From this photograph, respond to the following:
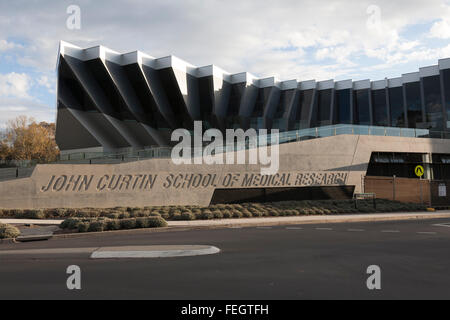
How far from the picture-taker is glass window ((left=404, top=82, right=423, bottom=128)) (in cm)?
5528

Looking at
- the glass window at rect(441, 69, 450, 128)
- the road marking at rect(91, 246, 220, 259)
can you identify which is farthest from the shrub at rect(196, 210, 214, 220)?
the glass window at rect(441, 69, 450, 128)

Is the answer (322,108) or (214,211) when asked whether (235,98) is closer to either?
(322,108)

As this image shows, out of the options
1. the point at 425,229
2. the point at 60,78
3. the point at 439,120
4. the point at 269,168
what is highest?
the point at 60,78

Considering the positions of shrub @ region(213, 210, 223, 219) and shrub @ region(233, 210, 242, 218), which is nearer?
shrub @ region(213, 210, 223, 219)

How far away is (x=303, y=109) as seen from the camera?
59469mm

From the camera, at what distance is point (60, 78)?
44156mm

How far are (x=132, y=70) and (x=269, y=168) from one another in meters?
26.9

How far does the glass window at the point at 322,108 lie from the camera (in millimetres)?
59669

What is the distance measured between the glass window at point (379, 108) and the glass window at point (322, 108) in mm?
7640

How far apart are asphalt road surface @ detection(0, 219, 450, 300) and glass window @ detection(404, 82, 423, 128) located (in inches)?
1961

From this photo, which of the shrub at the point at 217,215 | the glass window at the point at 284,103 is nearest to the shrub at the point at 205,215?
the shrub at the point at 217,215

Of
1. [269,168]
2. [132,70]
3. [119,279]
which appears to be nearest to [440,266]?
[119,279]

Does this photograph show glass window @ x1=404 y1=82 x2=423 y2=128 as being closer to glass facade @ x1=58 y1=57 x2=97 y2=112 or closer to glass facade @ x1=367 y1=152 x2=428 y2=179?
glass facade @ x1=367 y1=152 x2=428 y2=179
